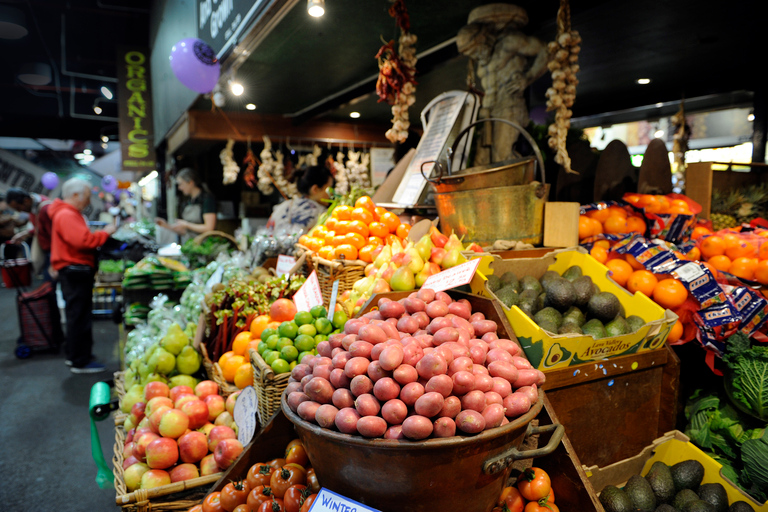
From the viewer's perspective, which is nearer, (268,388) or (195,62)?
(268,388)

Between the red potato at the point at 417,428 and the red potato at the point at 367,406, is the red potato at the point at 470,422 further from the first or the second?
the red potato at the point at 367,406

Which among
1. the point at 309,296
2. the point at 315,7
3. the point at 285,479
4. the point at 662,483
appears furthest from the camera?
the point at 315,7

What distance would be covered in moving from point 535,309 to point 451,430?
0.91 m

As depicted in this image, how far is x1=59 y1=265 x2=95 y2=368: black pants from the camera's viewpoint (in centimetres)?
503

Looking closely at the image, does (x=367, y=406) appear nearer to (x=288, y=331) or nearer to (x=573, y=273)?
(x=288, y=331)

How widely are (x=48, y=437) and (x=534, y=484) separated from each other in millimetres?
4056

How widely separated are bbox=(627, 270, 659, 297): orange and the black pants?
5433 millimetres

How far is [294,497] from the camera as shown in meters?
1.30

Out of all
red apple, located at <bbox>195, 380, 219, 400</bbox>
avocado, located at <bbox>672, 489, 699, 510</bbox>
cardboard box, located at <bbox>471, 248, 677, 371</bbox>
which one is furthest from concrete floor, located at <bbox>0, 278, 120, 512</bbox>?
avocado, located at <bbox>672, 489, 699, 510</bbox>

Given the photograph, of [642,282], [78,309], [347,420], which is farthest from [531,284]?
[78,309]

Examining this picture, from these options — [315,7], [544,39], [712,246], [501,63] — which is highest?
[544,39]

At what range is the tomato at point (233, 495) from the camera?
1.44 m

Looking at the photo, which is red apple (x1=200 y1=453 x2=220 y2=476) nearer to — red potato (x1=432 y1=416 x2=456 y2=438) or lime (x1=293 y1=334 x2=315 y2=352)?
lime (x1=293 y1=334 x2=315 y2=352)

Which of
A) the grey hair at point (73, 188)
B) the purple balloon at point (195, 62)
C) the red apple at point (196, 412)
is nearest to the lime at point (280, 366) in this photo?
the red apple at point (196, 412)
